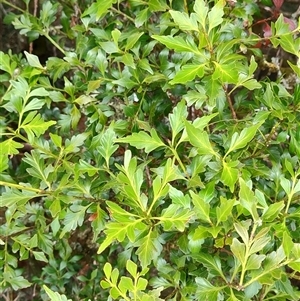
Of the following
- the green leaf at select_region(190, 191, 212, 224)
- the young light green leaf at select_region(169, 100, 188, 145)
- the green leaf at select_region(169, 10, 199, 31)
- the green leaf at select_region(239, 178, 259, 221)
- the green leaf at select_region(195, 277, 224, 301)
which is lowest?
the green leaf at select_region(195, 277, 224, 301)

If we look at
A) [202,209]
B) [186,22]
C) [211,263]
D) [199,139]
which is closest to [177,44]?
[186,22]

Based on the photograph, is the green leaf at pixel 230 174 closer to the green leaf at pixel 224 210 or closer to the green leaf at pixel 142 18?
the green leaf at pixel 224 210

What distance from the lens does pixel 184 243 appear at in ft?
2.79

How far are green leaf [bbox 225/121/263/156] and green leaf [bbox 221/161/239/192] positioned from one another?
3cm

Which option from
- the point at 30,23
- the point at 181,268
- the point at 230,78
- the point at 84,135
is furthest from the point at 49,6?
the point at 181,268

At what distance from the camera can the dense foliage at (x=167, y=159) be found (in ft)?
2.40

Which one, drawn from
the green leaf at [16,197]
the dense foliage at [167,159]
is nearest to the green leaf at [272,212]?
the dense foliage at [167,159]

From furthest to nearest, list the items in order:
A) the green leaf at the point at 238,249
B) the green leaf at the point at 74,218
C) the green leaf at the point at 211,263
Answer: the green leaf at the point at 74,218
the green leaf at the point at 211,263
the green leaf at the point at 238,249

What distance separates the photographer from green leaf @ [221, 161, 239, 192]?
0.74 meters

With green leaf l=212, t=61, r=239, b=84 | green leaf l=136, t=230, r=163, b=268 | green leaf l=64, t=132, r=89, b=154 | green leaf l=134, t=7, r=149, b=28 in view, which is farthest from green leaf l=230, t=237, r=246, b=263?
green leaf l=134, t=7, r=149, b=28

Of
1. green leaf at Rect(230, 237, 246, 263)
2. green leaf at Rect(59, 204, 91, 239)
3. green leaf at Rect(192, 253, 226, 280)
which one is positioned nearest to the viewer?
green leaf at Rect(230, 237, 246, 263)

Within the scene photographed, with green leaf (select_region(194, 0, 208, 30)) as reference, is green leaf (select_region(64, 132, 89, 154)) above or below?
below

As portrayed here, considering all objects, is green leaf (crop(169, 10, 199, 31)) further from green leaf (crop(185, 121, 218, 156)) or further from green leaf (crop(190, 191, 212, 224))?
green leaf (crop(190, 191, 212, 224))

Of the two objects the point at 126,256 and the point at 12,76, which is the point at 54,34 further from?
the point at 126,256
